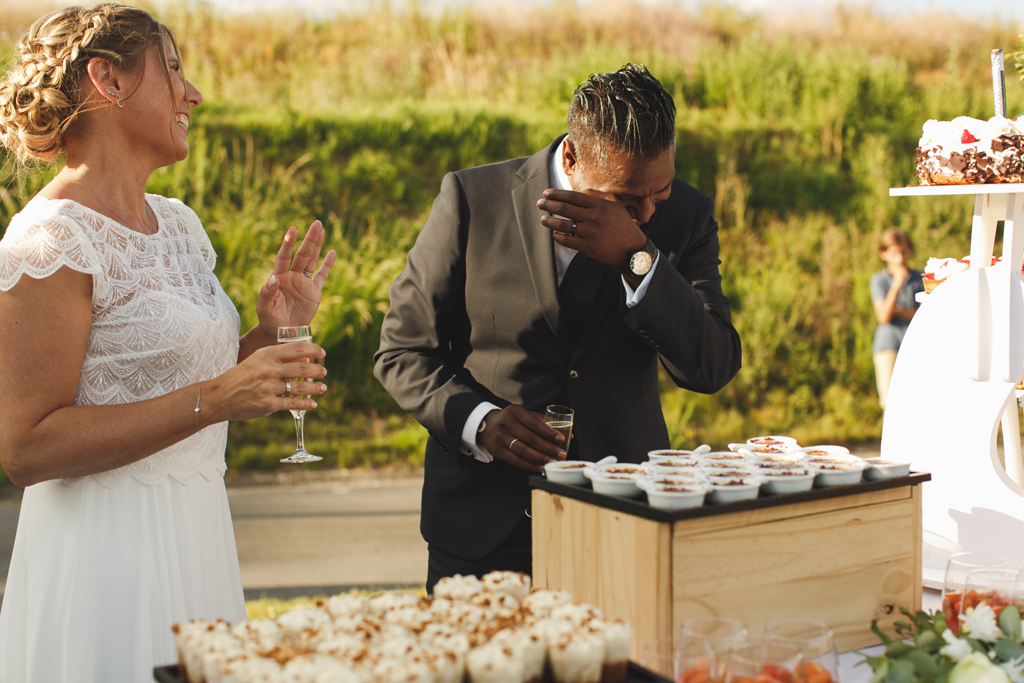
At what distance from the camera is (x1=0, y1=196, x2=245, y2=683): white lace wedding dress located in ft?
6.23

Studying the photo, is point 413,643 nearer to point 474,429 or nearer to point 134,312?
point 474,429

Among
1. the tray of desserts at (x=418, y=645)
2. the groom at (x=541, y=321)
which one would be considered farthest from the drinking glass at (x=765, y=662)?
the groom at (x=541, y=321)

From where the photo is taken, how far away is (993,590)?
152 centimetres

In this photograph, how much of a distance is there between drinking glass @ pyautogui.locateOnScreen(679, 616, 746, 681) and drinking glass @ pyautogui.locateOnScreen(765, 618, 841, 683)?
0.18 ft

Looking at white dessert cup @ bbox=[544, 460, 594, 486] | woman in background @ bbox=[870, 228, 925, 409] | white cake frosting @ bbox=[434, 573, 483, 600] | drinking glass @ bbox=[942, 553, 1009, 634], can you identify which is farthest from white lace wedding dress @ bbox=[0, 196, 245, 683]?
woman in background @ bbox=[870, 228, 925, 409]

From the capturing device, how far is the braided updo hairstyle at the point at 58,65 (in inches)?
76.2

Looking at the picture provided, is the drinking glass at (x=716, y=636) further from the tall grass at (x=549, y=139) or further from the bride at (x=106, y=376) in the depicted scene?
the tall grass at (x=549, y=139)

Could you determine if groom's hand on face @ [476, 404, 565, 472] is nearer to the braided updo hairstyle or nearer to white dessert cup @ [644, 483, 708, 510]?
white dessert cup @ [644, 483, 708, 510]

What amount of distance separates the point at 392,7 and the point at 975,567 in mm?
12614

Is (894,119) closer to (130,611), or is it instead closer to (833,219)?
(833,219)

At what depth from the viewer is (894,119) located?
12.0 meters

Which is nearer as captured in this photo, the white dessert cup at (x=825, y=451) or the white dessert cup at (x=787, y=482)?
the white dessert cup at (x=787, y=482)

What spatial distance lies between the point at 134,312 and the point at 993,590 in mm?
1874

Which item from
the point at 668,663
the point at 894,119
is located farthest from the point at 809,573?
the point at 894,119
